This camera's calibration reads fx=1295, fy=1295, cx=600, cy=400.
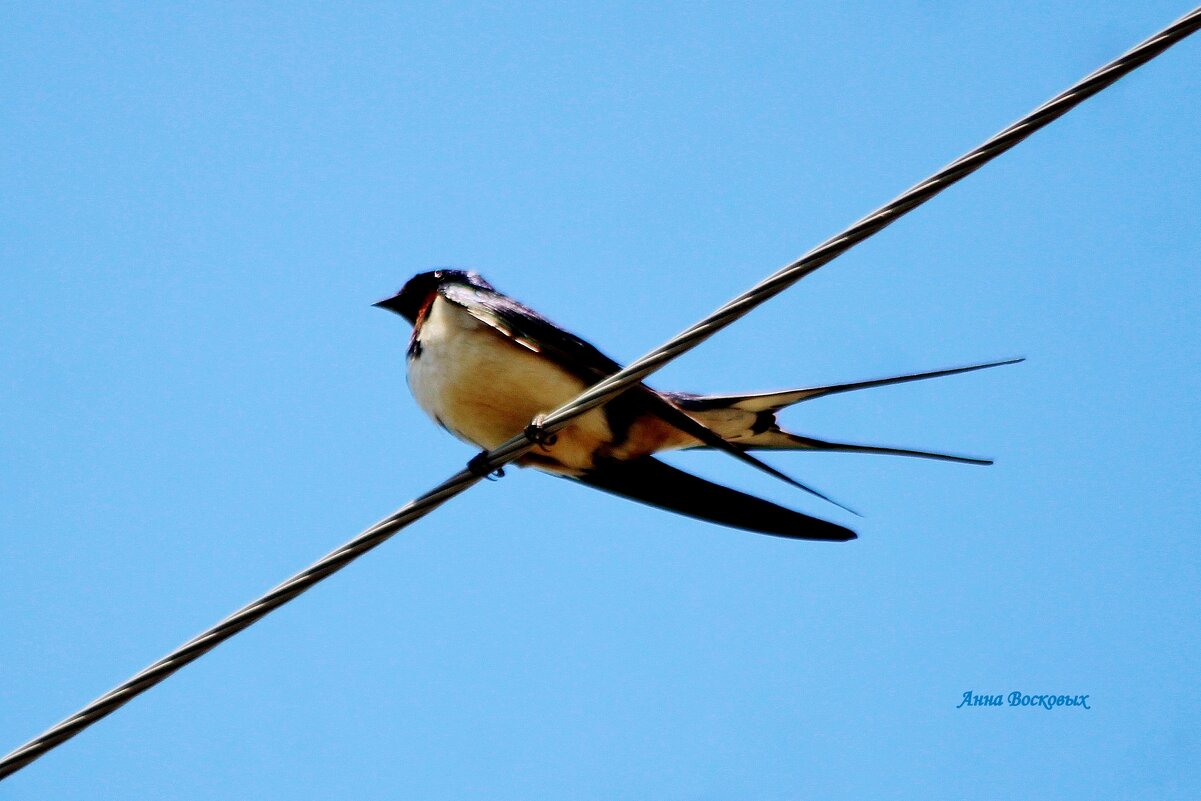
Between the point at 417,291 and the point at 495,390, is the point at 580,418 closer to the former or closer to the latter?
the point at 495,390

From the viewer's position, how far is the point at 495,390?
4.35 m

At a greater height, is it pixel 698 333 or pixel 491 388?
pixel 491 388

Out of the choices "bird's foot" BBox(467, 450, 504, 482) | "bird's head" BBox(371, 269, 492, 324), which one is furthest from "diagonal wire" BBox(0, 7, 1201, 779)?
"bird's head" BBox(371, 269, 492, 324)

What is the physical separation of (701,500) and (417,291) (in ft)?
5.23

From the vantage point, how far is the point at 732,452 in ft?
12.1

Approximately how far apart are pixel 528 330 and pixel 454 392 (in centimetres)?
34

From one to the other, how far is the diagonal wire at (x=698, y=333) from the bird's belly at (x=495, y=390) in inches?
50.3

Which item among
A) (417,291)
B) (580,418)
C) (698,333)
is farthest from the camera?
(417,291)

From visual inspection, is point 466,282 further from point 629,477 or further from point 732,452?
point 732,452

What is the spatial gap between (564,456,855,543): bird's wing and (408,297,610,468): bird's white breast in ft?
0.42

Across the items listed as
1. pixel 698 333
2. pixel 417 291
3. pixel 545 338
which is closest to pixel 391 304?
pixel 417 291

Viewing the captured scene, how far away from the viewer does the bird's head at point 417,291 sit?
5051mm

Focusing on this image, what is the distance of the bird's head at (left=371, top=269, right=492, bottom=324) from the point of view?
5.05m

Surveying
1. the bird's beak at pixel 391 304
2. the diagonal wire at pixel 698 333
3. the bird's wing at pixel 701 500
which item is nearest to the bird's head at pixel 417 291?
the bird's beak at pixel 391 304
